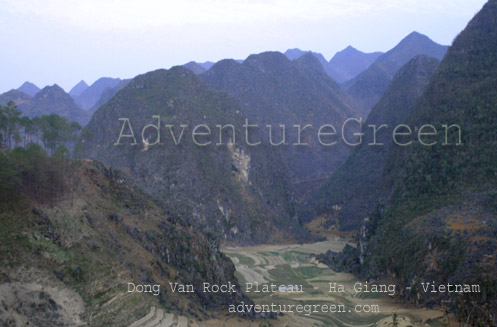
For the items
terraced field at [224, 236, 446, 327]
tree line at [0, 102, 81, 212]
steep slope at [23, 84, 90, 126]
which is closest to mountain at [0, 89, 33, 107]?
steep slope at [23, 84, 90, 126]

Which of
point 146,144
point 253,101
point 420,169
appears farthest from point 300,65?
point 420,169

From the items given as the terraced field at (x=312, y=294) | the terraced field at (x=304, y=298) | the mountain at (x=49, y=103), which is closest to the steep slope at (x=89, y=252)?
the terraced field at (x=304, y=298)

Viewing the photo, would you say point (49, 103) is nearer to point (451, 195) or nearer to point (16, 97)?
point (16, 97)

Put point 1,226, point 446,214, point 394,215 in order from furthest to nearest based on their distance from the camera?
point 394,215, point 446,214, point 1,226

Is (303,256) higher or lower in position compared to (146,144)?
lower

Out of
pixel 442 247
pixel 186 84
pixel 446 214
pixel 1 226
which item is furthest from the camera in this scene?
pixel 186 84

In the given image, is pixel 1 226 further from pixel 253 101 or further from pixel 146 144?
pixel 253 101

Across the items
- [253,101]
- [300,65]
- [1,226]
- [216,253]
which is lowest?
[216,253]

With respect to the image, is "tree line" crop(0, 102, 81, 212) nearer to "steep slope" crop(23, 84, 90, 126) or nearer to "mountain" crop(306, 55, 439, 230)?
"mountain" crop(306, 55, 439, 230)
